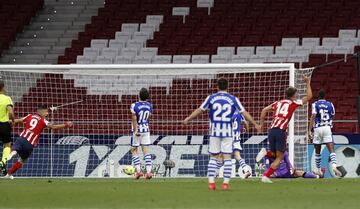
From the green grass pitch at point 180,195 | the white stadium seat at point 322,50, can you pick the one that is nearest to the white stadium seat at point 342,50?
the white stadium seat at point 322,50

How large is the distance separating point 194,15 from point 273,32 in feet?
11.1

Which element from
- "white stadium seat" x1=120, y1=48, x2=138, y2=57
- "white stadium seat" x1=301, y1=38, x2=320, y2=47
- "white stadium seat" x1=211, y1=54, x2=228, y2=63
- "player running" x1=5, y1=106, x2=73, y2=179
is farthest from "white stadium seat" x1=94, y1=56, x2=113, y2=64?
"player running" x1=5, y1=106, x2=73, y2=179

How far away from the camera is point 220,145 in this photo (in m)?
16.8

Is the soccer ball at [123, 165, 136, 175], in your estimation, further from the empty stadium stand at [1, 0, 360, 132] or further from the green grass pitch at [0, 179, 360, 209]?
the empty stadium stand at [1, 0, 360, 132]

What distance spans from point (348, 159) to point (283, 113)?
5.55m

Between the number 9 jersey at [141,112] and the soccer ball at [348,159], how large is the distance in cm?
564

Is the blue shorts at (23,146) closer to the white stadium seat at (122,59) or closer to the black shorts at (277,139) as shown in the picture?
the black shorts at (277,139)

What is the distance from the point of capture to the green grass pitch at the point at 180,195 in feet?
43.3

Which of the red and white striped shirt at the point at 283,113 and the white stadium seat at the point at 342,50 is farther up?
the white stadium seat at the point at 342,50

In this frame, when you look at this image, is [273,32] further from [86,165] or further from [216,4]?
[86,165]

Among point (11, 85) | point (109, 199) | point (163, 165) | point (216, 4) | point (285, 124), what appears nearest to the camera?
point (109, 199)

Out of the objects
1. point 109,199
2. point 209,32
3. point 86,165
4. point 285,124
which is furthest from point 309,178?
point 209,32

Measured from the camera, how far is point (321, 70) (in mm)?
31672

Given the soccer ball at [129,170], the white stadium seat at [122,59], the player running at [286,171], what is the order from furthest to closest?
the white stadium seat at [122,59] < the soccer ball at [129,170] < the player running at [286,171]
